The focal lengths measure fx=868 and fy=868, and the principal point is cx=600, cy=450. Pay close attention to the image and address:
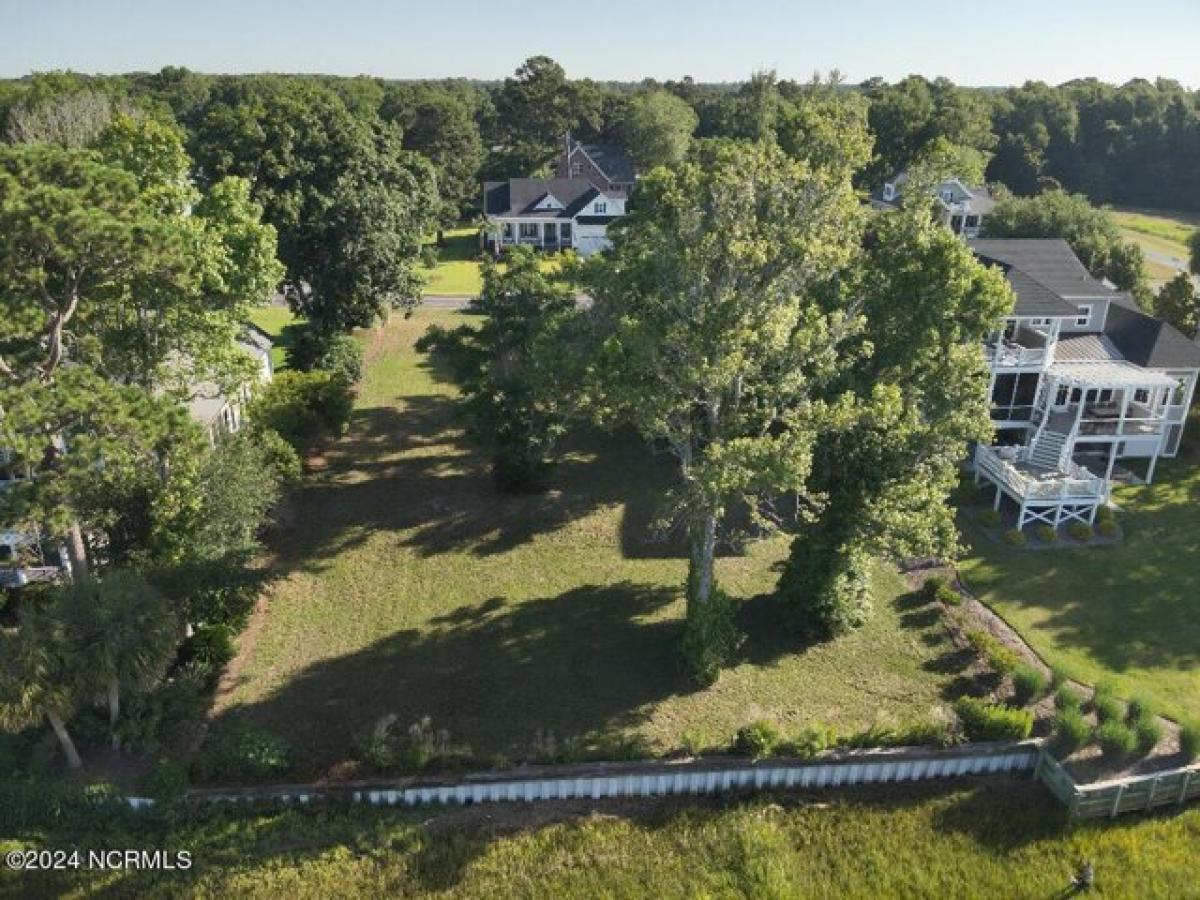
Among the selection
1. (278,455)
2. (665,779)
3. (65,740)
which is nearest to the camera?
(65,740)

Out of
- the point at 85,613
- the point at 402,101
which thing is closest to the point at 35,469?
the point at 85,613

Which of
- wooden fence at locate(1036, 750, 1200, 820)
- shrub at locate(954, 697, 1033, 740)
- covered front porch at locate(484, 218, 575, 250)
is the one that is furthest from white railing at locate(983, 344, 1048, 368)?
covered front porch at locate(484, 218, 575, 250)

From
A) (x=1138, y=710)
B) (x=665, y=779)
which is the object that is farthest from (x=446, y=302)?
(x=1138, y=710)

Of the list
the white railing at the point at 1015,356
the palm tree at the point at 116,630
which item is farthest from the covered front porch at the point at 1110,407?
the palm tree at the point at 116,630

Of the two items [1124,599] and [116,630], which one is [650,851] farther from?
[1124,599]

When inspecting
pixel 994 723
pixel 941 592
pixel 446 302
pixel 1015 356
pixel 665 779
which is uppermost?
pixel 1015 356

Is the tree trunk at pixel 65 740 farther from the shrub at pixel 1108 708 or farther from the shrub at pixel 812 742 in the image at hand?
the shrub at pixel 1108 708

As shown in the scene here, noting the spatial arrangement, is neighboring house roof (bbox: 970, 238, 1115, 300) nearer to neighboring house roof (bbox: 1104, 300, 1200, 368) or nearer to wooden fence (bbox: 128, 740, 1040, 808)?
neighboring house roof (bbox: 1104, 300, 1200, 368)

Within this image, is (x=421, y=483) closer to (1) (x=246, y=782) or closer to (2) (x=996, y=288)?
(1) (x=246, y=782)
